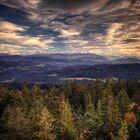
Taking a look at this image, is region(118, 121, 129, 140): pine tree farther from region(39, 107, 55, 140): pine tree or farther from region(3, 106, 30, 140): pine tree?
region(3, 106, 30, 140): pine tree

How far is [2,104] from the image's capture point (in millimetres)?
88062

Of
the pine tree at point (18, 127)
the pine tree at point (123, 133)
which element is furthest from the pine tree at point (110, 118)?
the pine tree at point (18, 127)

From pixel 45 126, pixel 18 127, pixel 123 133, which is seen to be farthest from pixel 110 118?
pixel 18 127

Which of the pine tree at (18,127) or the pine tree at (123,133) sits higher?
the pine tree at (123,133)

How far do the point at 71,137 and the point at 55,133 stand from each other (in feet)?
11.6

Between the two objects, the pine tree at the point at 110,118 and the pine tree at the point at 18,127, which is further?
the pine tree at the point at 18,127

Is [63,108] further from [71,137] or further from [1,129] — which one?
[1,129]

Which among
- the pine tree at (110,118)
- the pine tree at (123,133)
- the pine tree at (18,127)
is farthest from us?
the pine tree at (18,127)

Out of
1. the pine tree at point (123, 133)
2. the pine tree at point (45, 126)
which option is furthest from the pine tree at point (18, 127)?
the pine tree at point (123, 133)

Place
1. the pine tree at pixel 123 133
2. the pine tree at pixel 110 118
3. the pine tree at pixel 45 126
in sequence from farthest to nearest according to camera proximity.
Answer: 1. the pine tree at pixel 45 126
2. the pine tree at pixel 110 118
3. the pine tree at pixel 123 133

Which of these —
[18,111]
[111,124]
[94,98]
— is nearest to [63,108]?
[18,111]

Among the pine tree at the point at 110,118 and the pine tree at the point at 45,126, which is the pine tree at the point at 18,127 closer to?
the pine tree at the point at 45,126

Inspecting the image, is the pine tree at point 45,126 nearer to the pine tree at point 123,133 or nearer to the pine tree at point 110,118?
the pine tree at point 110,118

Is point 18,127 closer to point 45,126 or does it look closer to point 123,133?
point 45,126
